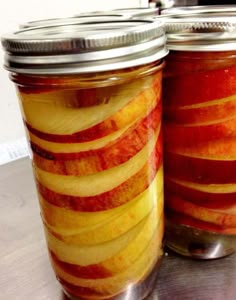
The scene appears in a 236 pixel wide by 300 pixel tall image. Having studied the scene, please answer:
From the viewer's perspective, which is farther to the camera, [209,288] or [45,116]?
[209,288]

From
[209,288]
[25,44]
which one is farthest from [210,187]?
[25,44]

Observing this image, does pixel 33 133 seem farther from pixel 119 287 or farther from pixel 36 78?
pixel 119 287

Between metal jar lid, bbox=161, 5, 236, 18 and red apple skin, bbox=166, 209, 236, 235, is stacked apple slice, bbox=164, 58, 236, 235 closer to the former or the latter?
red apple skin, bbox=166, 209, 236, 235

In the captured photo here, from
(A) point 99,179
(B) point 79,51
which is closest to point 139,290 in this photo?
(A) point 99,179

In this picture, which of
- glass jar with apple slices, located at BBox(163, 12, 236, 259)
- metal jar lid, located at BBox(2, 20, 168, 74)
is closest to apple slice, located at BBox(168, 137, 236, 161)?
glass jar with apple slices, located at BBox(163, 12, 236, 259)

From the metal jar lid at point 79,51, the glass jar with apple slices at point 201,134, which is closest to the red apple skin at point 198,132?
the glass jar with apple slices at point 201,134

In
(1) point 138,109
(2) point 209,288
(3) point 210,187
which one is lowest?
(2) point 209,288

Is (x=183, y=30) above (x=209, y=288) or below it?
above
